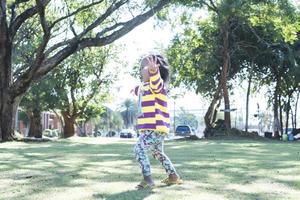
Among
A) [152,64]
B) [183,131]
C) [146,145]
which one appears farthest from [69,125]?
[152,64]

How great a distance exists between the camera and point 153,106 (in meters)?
5.39

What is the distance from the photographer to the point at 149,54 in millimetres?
5496

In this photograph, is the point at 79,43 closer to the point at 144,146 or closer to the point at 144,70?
the point at 144,70

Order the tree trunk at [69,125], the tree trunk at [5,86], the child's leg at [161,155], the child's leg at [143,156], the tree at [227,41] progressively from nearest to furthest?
the child's leg at [143,156] < the child's leg at [161,155] < the tree trunk at [5,86] < the tree at [227,41] < the tree trunk at [69,125]

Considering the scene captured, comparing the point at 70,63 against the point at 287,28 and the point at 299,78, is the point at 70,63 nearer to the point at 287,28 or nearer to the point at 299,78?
the point at 299,78

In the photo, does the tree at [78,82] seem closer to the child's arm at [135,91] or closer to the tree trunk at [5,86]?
the tree trunk at [5,86]

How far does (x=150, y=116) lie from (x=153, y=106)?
114 millimetres

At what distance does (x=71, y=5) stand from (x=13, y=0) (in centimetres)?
259

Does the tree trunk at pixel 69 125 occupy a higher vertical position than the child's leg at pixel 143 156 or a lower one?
higher

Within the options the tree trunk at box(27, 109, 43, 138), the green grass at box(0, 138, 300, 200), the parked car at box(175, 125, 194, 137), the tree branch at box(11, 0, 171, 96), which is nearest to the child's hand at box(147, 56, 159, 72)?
the green grass at box(0, 138, 300, 200)

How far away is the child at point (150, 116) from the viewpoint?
537 centimetres

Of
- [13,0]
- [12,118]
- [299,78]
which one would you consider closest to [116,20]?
[13,0]

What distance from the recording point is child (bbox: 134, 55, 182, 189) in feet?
17.6

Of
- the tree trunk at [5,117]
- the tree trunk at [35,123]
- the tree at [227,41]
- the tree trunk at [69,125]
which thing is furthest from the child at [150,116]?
the tree trunk at [35,123]
